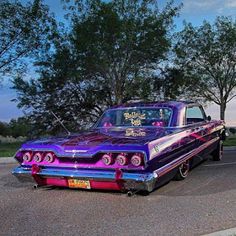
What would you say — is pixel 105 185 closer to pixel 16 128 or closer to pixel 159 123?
pixel 159 123

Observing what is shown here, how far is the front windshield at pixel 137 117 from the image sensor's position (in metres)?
7.88

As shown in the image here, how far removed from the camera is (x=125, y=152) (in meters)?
6.24

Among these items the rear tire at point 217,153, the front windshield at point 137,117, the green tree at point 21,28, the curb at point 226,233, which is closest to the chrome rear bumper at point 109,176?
the curb at point 226,233

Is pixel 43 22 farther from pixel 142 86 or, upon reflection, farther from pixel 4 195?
pixel 4 195

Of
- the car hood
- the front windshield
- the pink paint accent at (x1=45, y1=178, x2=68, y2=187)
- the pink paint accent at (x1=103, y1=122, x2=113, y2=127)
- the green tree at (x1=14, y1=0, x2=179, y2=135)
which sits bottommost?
the pink paint accent at (x1=45, y1=178, x2=68, y2=187)

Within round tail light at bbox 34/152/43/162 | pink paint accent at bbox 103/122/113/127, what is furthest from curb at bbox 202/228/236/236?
pink paint accent at bbox 103/122/113/127

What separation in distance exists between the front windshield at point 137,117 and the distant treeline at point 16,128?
22.6 metres

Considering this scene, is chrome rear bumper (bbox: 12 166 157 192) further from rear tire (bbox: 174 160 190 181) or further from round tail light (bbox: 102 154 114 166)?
rear tire (bbox: 174 160 190 181)

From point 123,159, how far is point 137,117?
2.00m

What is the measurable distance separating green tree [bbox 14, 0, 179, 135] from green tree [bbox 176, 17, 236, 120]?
478cm

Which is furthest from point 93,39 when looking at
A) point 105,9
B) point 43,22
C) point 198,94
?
point 198,94

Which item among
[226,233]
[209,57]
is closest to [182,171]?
[226,233]

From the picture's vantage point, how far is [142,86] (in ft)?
84.0

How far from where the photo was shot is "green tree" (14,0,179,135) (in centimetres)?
2334
